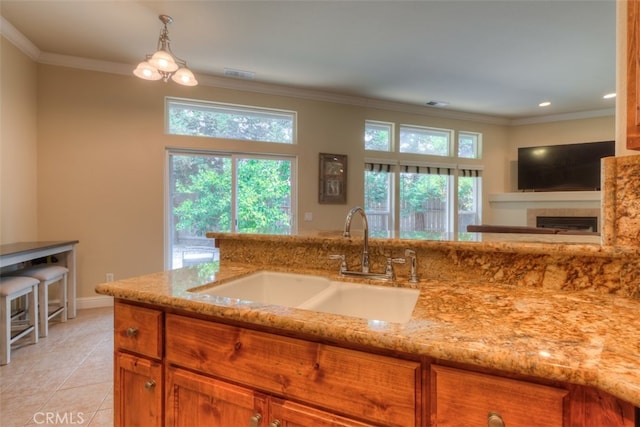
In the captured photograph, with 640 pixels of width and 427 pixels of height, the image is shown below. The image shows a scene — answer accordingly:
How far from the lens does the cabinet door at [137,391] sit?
3.59 ft

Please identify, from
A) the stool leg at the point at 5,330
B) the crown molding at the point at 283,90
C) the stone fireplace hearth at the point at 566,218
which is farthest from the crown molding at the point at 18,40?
the stone fireplace hearth at the point at 566,218

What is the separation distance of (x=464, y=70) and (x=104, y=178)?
4.44 m

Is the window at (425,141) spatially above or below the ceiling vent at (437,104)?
below

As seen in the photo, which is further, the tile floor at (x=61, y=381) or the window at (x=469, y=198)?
the window at (x=469, y=198)

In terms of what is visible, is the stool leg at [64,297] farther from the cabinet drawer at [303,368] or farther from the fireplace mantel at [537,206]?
the fireplace mantel at [537,206]

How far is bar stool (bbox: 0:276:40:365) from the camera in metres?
2.30

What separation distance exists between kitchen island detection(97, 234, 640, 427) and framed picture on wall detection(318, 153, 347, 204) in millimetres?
3255

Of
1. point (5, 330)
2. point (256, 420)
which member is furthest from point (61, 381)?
point (256, 420)

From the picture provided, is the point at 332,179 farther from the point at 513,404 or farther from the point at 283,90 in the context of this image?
the point at 513,404

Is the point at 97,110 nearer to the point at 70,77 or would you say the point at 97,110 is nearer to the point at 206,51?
the point at 70,77

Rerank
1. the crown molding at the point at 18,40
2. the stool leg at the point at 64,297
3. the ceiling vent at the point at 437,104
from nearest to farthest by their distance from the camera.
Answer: the crown molding at the point at 18,40, the stool leg at the point at 64,297, the ceiling vent at the point at 437,104

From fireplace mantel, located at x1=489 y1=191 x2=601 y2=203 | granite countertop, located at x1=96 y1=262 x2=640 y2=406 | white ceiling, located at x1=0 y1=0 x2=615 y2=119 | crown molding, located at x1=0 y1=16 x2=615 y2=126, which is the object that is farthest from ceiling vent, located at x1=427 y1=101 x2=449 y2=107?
granite countertop, located at x1=96 y1=262 x2=640 y2=406

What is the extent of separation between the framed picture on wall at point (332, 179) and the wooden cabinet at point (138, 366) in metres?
3.57

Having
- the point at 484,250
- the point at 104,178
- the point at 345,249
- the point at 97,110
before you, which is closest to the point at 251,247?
the point at 345,249
